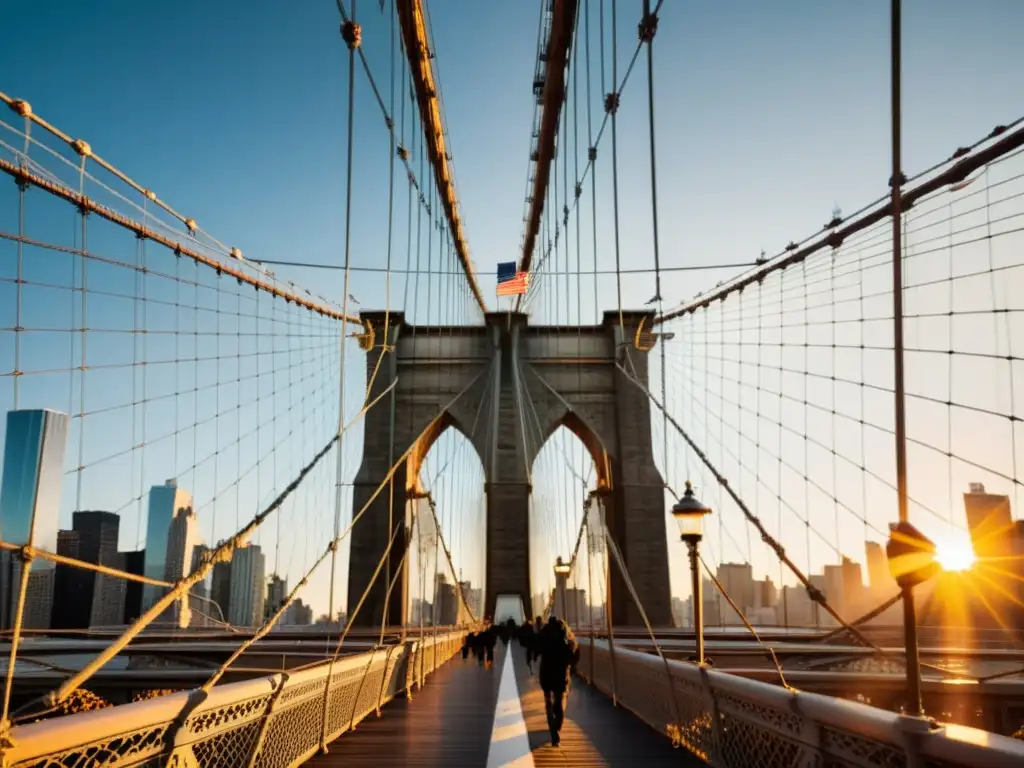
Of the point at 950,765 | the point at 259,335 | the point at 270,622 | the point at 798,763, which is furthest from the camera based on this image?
the point at 259,335

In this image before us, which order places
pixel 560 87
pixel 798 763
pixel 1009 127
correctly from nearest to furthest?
1. pixel 798 763
2. pixel 1009 127
3. pixel 560 87

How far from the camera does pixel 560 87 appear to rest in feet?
63.0

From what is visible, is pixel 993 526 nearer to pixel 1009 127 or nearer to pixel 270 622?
pixel 1009 127

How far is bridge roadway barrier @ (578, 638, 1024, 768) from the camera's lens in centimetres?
246

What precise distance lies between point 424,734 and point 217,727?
336cm

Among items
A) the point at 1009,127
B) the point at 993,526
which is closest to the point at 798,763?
the point at 993,526

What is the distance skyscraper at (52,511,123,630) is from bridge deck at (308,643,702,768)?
656 inches

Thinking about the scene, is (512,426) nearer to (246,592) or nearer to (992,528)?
(992,528)

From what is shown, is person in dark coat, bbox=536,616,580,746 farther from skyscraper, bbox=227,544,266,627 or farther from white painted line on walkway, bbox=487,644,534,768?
skyscraper, bbox=227,544,266,627

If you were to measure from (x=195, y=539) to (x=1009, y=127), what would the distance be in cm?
2311

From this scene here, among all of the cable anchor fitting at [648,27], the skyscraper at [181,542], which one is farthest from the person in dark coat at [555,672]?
the skyscraper at [181,542]

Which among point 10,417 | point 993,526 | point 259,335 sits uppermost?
point 259,335

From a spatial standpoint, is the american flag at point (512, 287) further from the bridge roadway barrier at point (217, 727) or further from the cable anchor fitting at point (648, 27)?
the bridge roadway barrier at point (217, 727)

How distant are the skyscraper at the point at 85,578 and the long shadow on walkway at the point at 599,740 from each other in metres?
17.7
